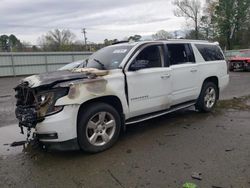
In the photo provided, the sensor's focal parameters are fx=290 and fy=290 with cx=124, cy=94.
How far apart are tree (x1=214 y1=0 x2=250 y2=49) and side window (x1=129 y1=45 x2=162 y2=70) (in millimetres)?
51997

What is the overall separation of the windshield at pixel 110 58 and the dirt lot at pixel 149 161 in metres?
1.47

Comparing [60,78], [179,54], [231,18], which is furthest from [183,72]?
[231,18]

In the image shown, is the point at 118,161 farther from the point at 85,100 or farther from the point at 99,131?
the point at 85,100

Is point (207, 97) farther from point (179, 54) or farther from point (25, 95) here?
point (25, 95)

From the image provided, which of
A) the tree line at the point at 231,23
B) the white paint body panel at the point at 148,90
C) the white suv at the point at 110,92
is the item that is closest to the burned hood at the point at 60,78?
the white suv at the point at 110,92

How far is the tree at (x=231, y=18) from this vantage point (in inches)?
2096

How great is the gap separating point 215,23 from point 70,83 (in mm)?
56097

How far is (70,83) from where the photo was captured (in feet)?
14.9

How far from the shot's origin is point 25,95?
16.2 ft

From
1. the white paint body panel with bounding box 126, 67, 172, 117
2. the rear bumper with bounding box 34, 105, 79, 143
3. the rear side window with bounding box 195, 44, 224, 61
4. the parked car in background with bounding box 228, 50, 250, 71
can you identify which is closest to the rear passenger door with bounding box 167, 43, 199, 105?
the white paint body panel with bounding box 126, 67, 172, 117

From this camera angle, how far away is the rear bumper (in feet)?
14.6

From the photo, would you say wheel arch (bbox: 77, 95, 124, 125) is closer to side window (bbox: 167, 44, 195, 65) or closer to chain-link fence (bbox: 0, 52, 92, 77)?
side window (bbox: 167, 44, 195, 65)

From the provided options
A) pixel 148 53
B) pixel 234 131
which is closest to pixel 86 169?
pixel 148 53

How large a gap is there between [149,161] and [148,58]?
228cm
